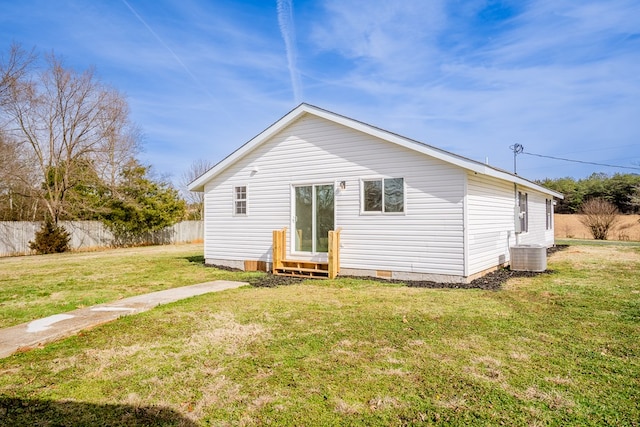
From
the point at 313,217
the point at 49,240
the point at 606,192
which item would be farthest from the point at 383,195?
the point at 606,192

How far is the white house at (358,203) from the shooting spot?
824cm

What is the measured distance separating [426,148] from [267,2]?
840cm

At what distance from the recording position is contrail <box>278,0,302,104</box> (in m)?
13.5

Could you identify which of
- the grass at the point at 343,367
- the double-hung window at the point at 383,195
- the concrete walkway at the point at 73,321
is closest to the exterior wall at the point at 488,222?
the double-hung window at the point at 383,195

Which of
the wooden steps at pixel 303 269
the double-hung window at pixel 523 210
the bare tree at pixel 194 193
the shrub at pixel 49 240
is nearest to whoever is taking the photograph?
the wooden steps at pixel 303 269

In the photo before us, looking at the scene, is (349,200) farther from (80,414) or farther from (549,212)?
(549,212)

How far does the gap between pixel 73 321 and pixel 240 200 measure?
21.2ft

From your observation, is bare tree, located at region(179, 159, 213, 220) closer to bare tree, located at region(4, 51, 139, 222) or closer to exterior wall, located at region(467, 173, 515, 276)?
bare tree, located at region(4, 51, 139, 222)

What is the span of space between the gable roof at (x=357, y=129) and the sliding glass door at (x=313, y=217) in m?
1.74

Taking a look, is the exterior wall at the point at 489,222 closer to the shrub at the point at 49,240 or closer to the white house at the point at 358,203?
the white house at the point at 358,203

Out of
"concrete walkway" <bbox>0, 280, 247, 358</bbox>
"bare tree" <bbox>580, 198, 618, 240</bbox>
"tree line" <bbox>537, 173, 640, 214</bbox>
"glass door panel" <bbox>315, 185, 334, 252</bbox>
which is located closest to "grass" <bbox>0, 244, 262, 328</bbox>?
"concrete walkway" <bbox>0, 280, 247, 358</bbox>

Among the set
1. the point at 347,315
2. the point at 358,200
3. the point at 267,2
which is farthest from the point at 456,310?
the point at 267,2

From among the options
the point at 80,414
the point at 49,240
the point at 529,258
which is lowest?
the point at 80,414

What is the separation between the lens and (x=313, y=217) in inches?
394
